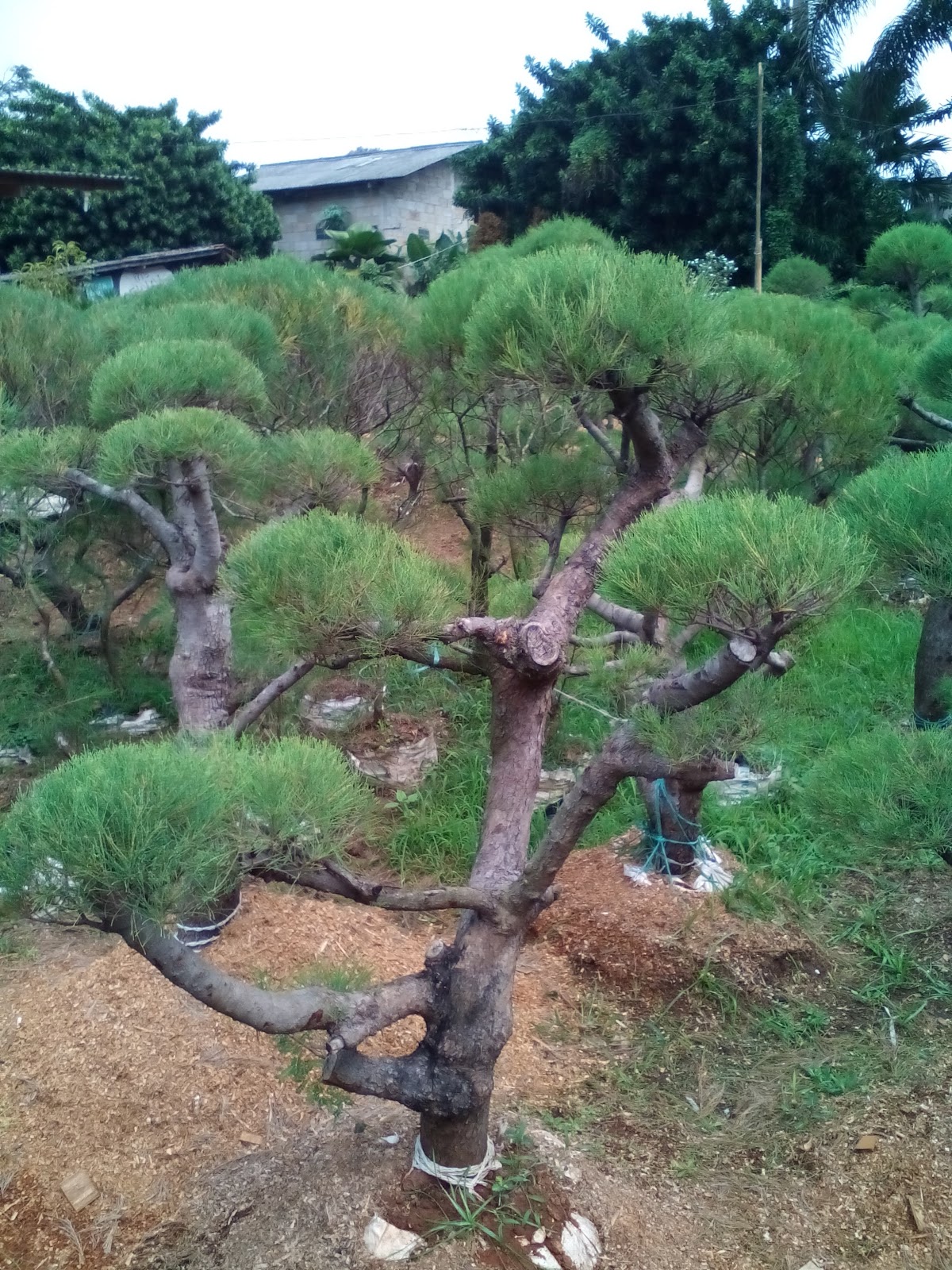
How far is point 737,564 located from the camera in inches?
50.7

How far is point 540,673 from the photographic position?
1712mm

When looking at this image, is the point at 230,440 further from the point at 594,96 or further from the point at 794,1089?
the point at 594,96

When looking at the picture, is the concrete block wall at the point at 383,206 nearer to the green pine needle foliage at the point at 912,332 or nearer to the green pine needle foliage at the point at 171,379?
the green pine needle foliage at the point at 912,332

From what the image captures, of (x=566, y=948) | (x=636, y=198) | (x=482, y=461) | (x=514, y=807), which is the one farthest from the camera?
(x=636, y=198)

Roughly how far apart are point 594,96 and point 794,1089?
9.40 metres

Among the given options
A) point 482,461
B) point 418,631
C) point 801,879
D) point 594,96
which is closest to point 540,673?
point 418,631

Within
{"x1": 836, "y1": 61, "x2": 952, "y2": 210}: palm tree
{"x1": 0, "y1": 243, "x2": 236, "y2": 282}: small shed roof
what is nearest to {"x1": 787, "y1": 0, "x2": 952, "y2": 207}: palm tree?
{"x1": 836, "y1": 61, "x2": 952, "y2": 210}: palm tree

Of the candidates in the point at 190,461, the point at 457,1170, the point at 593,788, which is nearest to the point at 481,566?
the point at 190,461

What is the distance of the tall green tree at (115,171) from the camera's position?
10.1 m

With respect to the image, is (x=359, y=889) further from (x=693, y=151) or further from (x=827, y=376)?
(x=693, y=151)

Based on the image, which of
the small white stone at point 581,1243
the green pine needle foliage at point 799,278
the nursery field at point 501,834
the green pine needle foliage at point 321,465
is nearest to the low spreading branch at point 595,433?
the nursery field at point 501,834

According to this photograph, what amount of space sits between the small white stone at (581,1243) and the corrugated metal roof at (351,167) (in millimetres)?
13083

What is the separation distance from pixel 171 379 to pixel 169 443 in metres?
0.39

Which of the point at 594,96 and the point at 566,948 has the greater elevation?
the point at 594,96
